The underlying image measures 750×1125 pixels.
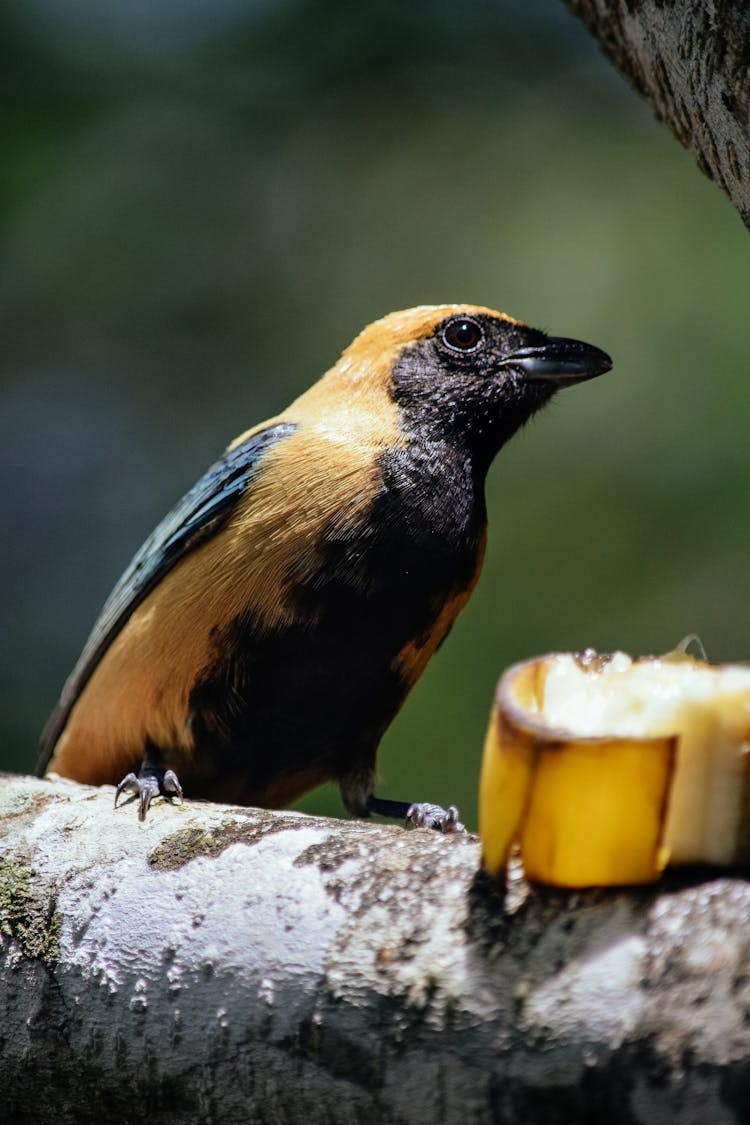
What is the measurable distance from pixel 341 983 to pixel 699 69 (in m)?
2.37

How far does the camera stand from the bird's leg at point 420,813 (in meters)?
4.05

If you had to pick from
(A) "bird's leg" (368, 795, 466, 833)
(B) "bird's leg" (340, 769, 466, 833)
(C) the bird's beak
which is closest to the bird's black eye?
(C) the bird's beak

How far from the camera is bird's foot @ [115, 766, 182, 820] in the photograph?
3167 millimetres

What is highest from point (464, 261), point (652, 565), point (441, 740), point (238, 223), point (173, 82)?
point (173, 82)

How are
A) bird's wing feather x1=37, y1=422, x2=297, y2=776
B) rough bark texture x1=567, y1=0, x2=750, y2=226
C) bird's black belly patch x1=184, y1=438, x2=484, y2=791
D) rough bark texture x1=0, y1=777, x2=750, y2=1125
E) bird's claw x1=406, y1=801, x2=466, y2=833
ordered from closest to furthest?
rough bark texture x1=0, y1=777, x2=750, y2=1125, rough bark texture x1=567, y1=0, x2=750, y2=226, bird's black belly patch x1=184, y1=438, x2=484, y2=791, bird's claw x1=406, y1=801, x2=466, y2=833, bird's wing feather x1=37, y1=422, x2=297, y2=776

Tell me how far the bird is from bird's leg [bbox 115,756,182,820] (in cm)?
2

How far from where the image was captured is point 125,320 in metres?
8.09

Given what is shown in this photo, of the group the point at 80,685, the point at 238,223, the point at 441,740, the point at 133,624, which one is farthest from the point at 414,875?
the point at 238,223

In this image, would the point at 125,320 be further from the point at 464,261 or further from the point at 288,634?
the point at 288,634

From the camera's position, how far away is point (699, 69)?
10.3 ft

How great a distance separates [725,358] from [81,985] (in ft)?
16.1

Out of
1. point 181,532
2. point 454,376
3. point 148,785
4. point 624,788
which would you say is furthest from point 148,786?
point 454,376

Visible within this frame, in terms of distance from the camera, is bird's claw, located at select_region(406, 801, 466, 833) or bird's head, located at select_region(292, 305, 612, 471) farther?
bird's head, located at select_region(292, 305, 612, 471)

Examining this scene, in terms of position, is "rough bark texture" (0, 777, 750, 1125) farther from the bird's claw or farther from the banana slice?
the bird's claw
